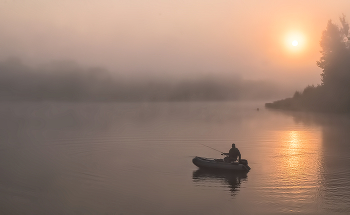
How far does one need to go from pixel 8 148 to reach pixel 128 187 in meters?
24.7

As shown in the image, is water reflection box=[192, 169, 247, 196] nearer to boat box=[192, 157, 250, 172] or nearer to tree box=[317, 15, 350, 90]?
boat box=[192, 157, 250, 172]

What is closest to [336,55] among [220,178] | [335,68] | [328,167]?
[335,68]

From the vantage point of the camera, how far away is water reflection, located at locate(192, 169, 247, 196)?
79.6 ft

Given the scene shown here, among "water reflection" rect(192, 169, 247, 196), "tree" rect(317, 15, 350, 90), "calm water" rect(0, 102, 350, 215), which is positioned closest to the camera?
"calm water" rect(0, 102, 350, 215)

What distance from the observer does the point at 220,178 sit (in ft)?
85.0

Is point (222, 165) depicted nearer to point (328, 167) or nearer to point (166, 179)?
point (166, 179)

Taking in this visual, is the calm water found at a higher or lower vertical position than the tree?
lower

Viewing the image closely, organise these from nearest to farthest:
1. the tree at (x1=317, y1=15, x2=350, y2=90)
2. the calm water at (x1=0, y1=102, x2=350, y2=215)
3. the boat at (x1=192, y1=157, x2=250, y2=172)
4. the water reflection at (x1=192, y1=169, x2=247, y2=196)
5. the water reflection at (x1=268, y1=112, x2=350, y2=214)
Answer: the calm water at (x1=0, y1=102, x2=350, y2=215) < the water reflection at (x1=268, y1=112, x2=350, y2=214) < the water reflection at (x1=192, y1=169, x2=247, y2=196) < the boat at (x1=192, y1=157, x2=250, y2=172) < the tree at (x1=317, y1=15, x2=350, y2=90)

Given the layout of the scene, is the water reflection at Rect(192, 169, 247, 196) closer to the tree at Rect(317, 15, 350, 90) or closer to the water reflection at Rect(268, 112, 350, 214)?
the water reflection at Rect(268, 112, 350, 214)

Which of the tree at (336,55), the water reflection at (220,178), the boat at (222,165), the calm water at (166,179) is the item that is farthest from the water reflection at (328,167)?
the tree at (336,55)

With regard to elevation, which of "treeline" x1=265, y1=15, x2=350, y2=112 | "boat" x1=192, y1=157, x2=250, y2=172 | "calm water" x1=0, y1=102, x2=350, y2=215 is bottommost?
"calm water" x1=0, y1=102, x2=350, y2=215

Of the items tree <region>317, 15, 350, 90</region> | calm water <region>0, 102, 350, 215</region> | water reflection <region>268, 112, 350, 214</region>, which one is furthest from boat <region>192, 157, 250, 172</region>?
tree <region>317, 15, 350, 90</region>

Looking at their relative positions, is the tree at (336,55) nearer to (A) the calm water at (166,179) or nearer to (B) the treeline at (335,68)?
(B) the treeline at (335,68)

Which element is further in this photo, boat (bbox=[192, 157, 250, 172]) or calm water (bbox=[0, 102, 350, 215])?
boat (bbox=[192, 157, 250, 172])
